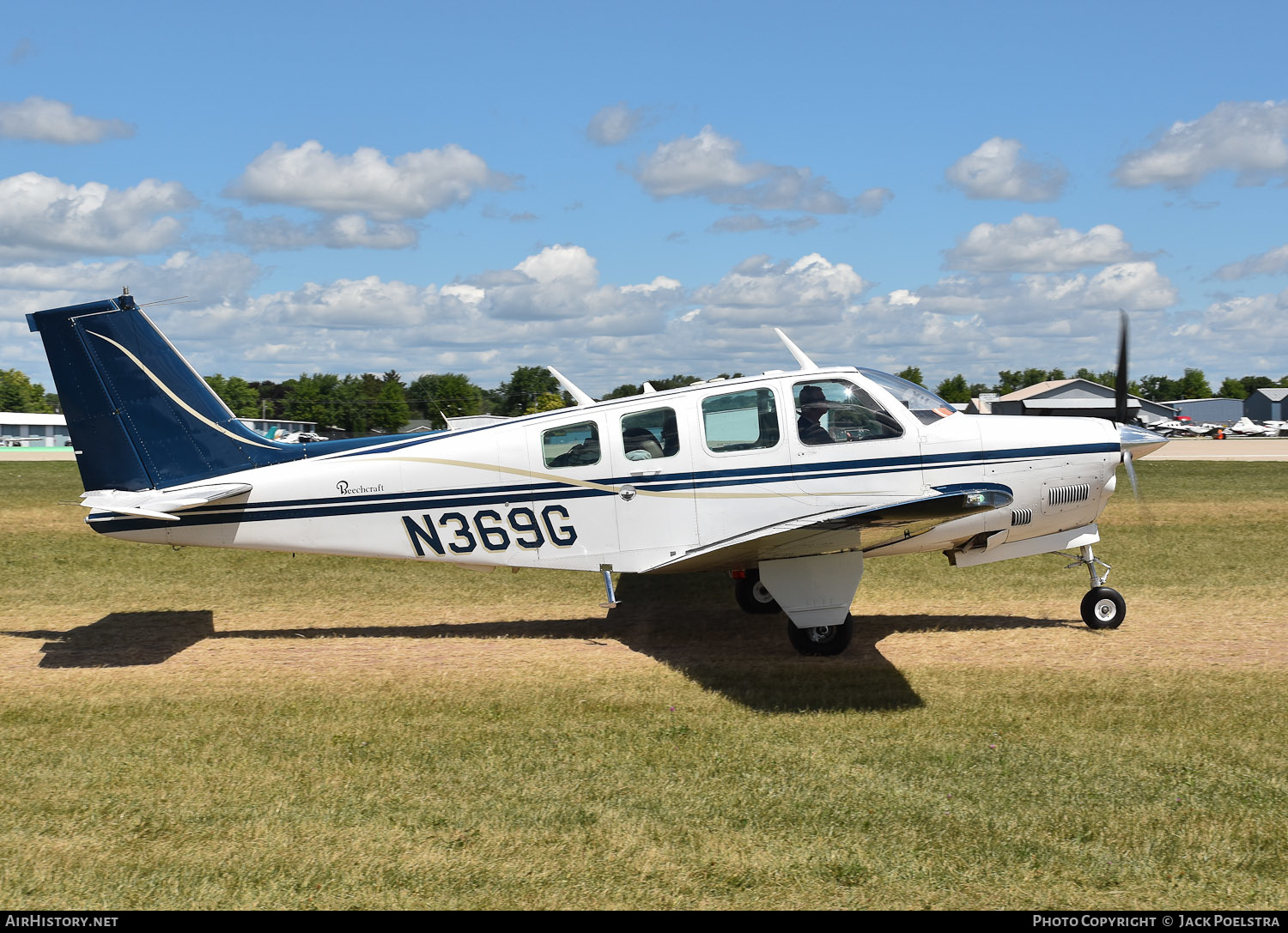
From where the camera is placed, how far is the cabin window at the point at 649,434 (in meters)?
8.73

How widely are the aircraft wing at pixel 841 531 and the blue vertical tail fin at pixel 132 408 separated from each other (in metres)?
4.18

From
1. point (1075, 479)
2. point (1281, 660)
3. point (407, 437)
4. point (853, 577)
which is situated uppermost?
point (407, 437)

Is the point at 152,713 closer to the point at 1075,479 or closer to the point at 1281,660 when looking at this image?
the point at 1075,479

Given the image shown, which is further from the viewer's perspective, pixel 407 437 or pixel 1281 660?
pixel 407 437

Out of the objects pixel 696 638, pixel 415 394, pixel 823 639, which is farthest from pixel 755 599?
pixel 415 394

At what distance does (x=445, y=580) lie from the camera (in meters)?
13.1

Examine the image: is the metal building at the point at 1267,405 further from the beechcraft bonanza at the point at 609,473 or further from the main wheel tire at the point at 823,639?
the main wheel tire at the point at 823,639

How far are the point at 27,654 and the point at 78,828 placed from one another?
16.1 ft

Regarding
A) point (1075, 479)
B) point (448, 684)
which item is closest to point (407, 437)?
point (448, 684)

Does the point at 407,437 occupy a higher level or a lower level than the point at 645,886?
higher

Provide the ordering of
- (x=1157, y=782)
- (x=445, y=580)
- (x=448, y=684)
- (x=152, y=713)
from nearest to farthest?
(x=1157, y=782)
(x=152, y=713)
(x=448, y=684)
(x=445, y=580)

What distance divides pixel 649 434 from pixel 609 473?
50cm

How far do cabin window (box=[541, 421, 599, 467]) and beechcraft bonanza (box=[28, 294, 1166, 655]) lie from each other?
0.02 metres

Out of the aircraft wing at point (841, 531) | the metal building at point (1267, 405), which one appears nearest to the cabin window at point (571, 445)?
the aircraft wing at point (841, 531)
